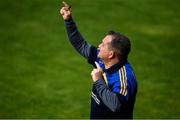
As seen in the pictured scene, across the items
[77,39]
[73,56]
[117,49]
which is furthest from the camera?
[73,56]

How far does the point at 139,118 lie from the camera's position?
9.19 m

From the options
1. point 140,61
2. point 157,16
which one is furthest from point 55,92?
point 157,16

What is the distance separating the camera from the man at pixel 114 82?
Result: 5.18 m

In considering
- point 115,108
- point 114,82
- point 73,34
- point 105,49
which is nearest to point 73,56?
point 73,34

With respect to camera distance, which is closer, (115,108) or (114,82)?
(115,108)

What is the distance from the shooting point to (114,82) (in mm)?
5395

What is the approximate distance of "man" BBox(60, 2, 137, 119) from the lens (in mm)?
5184

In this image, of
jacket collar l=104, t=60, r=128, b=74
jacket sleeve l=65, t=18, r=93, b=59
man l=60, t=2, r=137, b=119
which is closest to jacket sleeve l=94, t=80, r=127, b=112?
man l=60, t=2, r=137, b=119

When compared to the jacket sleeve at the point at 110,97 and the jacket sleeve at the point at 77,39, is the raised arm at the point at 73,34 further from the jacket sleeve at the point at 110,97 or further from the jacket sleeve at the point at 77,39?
the jacket sleeve at the point at 110,97

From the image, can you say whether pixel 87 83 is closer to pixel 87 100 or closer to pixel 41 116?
pixel 87 100

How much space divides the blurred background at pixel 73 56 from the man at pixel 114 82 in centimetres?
365

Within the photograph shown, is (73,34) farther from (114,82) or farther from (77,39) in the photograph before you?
(114,82)

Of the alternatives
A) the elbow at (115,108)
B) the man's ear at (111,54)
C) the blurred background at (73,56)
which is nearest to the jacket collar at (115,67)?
the man's ear at (111,54)

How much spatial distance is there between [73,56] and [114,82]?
647 cm
